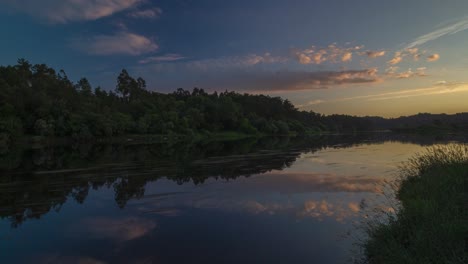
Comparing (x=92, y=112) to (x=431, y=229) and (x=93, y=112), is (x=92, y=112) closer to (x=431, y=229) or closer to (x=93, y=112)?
(x=93, y=112)

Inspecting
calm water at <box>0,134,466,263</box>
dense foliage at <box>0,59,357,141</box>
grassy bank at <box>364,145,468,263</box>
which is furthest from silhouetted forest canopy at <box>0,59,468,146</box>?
grassy bank at <box>364,145,468,263</box>

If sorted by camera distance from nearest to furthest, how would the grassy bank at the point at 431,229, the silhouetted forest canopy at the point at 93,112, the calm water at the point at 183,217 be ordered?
the grassy bank at the point at 431,229
the calm water at the point at 183,217
the silhouetted forest canopy at the point at 93,112

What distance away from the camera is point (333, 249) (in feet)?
29.3

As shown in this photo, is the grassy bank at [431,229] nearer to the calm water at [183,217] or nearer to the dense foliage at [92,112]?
the calm water at [183,217]

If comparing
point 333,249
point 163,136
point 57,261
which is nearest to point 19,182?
point 57,261

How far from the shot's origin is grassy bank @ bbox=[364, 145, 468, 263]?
6.05m

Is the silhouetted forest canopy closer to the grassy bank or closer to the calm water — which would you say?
the calm water

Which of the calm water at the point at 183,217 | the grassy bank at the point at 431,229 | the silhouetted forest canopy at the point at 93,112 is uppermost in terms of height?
the silhouetted forest canopy at the point at 93,112

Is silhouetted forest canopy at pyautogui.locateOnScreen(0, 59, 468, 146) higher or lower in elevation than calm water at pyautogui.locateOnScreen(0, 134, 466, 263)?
higher

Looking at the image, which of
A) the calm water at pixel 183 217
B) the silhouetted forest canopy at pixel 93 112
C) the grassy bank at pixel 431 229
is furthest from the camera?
the silhouetted forest canopy at pixel 93 112

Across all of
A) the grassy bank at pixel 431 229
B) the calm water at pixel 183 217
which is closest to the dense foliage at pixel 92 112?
the calm water at pixel 183 217

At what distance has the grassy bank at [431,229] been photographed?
6.05 meters

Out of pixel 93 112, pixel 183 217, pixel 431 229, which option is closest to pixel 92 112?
pixel 93 112

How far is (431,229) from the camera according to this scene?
6.75 meters
